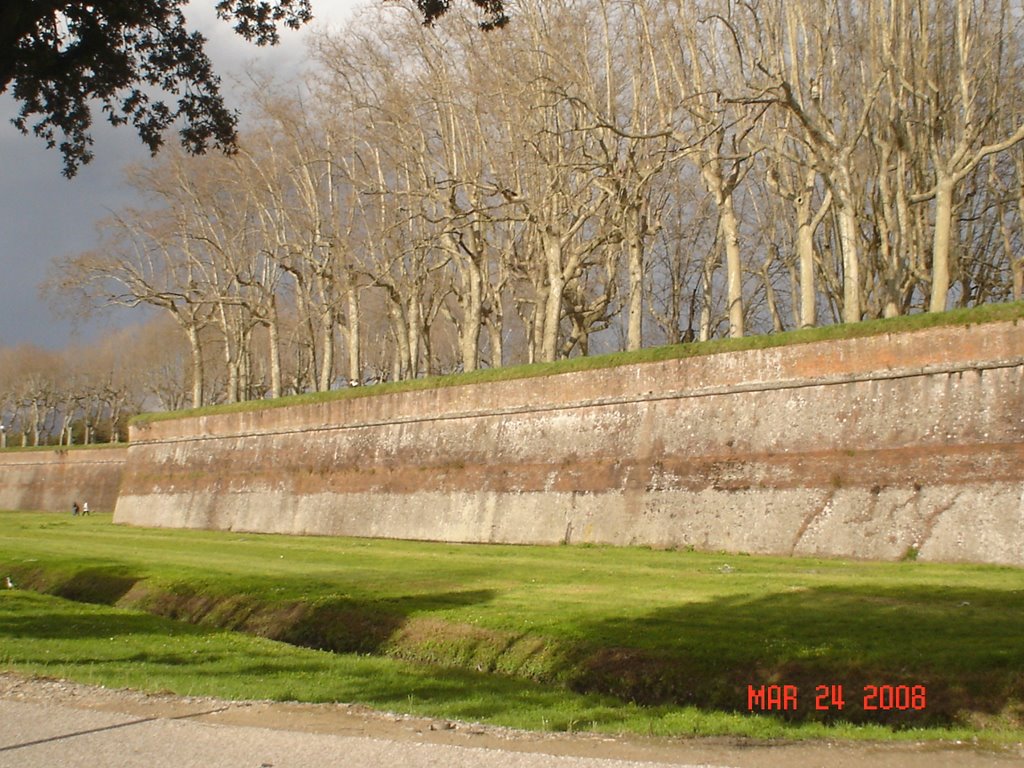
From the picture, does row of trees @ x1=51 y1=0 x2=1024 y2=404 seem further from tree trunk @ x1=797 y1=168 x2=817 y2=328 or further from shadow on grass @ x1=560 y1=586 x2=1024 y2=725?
shadow on grass @ x1=560 y1=586 x2=1024 y2=725

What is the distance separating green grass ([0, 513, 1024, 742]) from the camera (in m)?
8.77

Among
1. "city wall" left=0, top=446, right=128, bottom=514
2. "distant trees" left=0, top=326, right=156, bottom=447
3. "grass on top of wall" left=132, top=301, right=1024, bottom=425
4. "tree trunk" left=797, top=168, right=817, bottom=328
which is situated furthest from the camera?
"distant trees" left=0, top=326, right=156, bottom=447

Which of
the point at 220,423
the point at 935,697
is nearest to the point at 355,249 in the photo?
the point at 220,423

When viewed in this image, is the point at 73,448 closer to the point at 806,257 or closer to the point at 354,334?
the point at 354,334

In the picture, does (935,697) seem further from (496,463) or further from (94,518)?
(94,518)

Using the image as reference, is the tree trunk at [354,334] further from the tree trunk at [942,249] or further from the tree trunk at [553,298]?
the tree trunk at [942,249]

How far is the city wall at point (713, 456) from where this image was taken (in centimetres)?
1694

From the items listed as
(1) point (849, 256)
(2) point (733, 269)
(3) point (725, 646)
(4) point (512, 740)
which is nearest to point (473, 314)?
(2) point (733, 269)

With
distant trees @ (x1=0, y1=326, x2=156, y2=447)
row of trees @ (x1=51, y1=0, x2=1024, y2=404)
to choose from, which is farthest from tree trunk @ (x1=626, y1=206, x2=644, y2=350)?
distant trees @ (x1=0, y1=326, x2=156, y2=447)

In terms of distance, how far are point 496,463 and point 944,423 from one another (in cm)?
1069

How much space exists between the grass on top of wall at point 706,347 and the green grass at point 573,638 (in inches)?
162

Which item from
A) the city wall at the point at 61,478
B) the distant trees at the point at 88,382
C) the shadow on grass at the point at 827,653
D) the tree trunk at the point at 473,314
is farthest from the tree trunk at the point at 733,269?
the distant trees at the point at 88,382

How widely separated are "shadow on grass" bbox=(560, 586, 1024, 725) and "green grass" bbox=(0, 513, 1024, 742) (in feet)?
0.07

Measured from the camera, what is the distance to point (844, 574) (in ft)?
49.5
